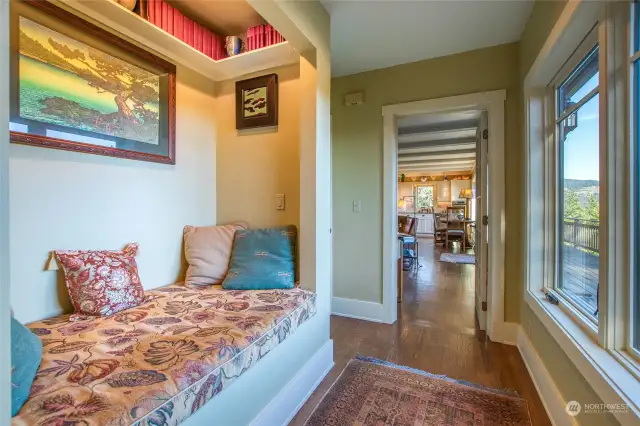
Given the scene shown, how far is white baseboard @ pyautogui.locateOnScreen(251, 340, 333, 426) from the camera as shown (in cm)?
134

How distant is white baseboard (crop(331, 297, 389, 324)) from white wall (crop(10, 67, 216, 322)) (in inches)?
59.7

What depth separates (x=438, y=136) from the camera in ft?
16.5

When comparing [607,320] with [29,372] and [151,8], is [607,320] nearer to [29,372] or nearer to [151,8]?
[29,372]

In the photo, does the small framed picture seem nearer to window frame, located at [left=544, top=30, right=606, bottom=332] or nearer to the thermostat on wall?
the thermostat on wall

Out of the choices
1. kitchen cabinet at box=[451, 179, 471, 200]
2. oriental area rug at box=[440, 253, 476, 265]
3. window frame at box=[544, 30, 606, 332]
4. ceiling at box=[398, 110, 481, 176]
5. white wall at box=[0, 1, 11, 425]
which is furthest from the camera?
kitchen cabinet at box=[451, 179, 471, 200]

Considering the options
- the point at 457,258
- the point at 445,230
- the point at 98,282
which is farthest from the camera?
the point at 445,230

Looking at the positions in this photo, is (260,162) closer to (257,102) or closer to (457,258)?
(257,102)

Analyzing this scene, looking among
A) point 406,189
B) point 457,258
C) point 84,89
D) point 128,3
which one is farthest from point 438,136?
point 406,189

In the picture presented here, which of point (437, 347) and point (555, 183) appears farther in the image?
point (437, 347)

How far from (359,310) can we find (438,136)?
3652mm

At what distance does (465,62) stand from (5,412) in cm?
314

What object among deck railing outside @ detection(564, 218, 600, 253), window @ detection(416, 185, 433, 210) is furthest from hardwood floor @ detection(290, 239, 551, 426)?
window @ detection(416, 185, 433, 210)

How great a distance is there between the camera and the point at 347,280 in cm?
290

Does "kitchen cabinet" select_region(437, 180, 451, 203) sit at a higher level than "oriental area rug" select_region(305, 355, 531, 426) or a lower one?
higher
